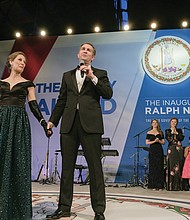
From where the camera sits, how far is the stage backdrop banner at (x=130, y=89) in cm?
566

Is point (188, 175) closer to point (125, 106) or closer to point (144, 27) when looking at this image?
point (125, 106)

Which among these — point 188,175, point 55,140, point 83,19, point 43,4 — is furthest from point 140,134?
point 43,4

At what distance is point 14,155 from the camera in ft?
6.56

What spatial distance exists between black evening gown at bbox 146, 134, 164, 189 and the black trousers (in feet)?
10.1

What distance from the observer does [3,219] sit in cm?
188

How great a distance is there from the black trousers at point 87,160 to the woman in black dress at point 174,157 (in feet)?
10.2

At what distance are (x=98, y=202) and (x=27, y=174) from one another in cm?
52

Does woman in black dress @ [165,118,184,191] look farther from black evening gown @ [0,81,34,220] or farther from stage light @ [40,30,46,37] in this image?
black evening gown @ [0,81,34,220]

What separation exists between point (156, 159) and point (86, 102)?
10.6ft

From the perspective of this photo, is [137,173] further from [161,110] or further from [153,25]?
[153,25]

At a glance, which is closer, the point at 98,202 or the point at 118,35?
the point at 98,202

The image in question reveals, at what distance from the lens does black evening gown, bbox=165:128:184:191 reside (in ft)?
16.2

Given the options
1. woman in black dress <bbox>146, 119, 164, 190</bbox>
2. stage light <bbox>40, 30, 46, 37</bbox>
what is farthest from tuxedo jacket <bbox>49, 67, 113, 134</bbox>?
stage light <bbox>40, 30, 46, 37</bbox>

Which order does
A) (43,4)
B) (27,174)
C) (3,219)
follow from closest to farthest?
(3,219)
(27,174)
(43,4)
